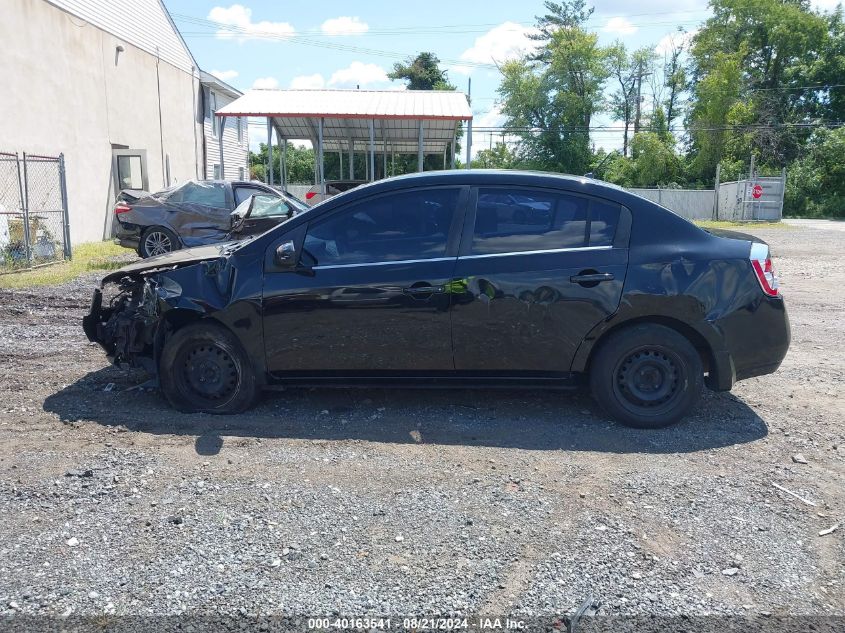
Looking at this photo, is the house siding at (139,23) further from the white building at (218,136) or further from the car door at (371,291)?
the car door at (371,291)

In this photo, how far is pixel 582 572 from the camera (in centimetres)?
315

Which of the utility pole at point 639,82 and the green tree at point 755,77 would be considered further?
the utility pole at point 639,82

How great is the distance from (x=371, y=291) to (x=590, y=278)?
1.51 metres

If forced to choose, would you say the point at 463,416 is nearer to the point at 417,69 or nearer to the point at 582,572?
the point at 582,572

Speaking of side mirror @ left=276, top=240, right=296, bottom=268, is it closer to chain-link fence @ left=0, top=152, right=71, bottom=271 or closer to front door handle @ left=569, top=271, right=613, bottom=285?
front door handle @ left=569, top=271, right=613, bottom=285

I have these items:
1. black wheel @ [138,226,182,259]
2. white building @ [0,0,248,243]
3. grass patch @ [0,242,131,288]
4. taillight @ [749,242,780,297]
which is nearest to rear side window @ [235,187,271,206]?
black wheel @ [138,226,182,259]

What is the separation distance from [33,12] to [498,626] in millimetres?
18871

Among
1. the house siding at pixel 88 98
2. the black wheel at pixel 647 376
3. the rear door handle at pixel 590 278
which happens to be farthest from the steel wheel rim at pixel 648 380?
the house siding at pixel 88 98

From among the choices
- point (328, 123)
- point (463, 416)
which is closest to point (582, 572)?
point (463, 416)

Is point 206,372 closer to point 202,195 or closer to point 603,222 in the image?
point 603,222

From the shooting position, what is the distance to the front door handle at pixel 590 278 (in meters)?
4.74

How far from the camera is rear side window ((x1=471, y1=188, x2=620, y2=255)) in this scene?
485cm

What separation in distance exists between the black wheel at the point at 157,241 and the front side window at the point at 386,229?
9312 mm

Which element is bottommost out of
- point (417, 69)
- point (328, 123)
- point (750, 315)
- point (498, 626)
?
point (498, 626)
